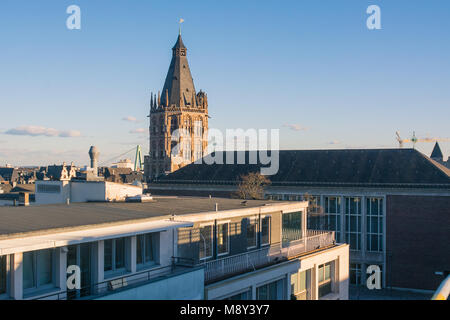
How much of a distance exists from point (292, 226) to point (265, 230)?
2.95 meters

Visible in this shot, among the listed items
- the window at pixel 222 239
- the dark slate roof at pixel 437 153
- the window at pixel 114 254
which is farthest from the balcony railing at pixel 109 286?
the dark slate roof at pixel 437 153

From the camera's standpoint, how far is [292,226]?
25125 millimetres

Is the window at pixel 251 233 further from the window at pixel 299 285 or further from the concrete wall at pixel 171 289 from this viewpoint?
the concrete wall at pixel 171 289

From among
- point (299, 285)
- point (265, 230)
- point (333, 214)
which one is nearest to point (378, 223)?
point (333, 214)

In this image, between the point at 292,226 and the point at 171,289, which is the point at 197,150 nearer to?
the point at 292,226

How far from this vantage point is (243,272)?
715 inches

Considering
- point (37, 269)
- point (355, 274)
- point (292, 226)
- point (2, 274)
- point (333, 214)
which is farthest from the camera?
point (333, 214)

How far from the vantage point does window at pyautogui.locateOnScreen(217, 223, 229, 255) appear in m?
19.6

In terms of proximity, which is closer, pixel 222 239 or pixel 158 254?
pixel 158 254

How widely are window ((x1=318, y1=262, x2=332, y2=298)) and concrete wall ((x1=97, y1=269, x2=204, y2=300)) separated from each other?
10.3 meters

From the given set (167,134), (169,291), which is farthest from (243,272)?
(167,134)
